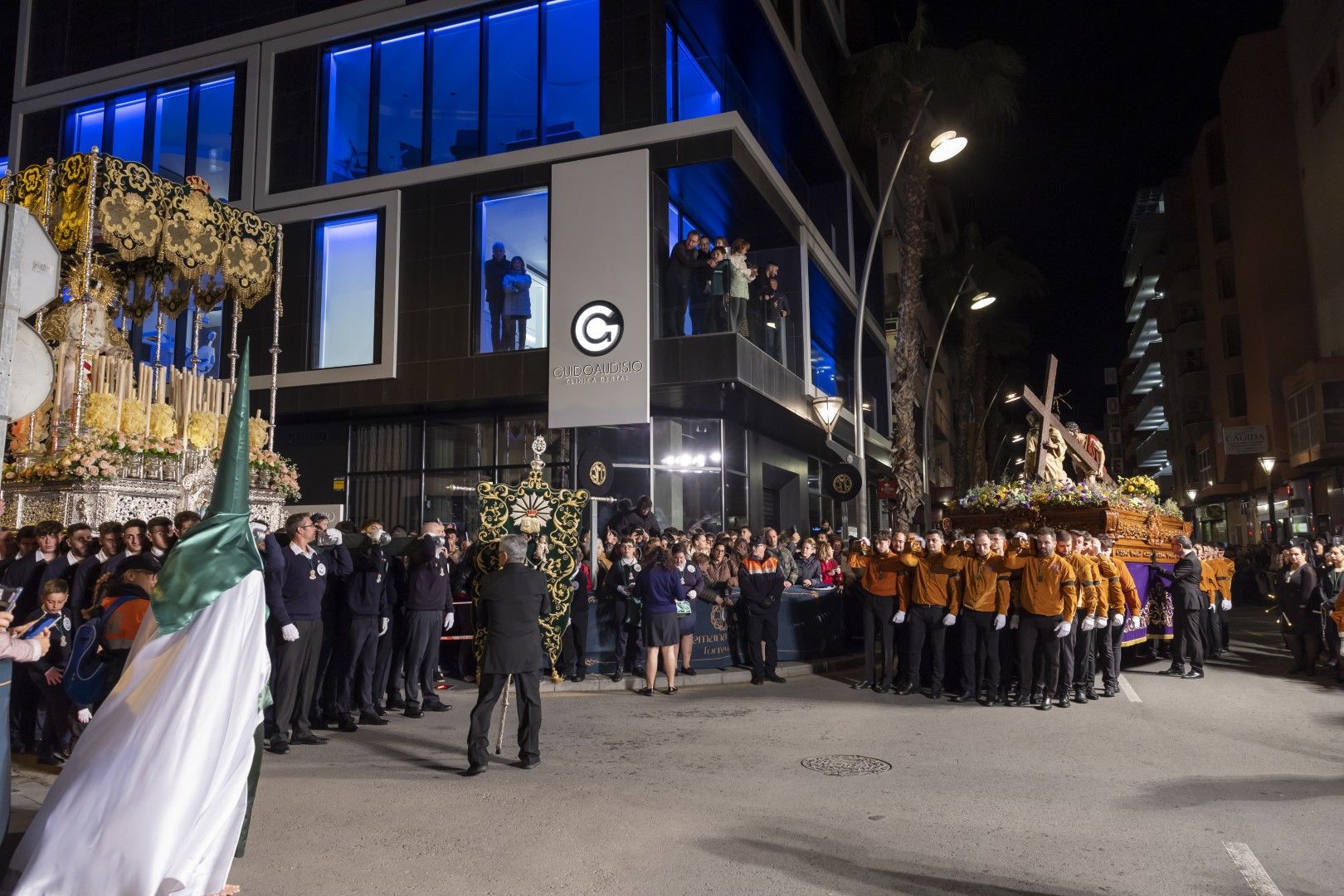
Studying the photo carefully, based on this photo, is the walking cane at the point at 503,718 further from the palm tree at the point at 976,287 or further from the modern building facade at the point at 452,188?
the palm tree at the point at 976,287

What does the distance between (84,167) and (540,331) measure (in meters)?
8.55

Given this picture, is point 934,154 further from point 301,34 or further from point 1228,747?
point 301,34

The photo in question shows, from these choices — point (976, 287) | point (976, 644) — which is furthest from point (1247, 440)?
point (976, 644)

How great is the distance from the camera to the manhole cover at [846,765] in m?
7.79

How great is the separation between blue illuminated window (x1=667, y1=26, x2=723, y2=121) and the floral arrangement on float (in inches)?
397

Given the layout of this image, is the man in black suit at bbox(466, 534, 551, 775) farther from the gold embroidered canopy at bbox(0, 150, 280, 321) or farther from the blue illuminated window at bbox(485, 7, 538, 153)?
the blue illuminated window at bbox(485, 7, 538, 153)

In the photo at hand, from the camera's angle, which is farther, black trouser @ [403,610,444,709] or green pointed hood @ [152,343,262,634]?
black trouser @ [403,610,444,709]

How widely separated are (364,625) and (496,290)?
11781 millimetres

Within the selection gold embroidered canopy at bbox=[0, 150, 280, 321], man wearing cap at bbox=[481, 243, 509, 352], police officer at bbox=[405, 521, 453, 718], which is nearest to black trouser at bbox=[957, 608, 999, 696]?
police officer at bbox=[405, 521, 453, 718]

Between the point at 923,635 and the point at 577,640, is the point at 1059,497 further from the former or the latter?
the point at 577,640

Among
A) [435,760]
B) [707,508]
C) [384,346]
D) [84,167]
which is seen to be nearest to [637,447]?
[707,508]

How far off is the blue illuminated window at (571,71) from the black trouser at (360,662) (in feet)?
43.0

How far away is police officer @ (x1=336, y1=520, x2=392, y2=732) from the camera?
997cm

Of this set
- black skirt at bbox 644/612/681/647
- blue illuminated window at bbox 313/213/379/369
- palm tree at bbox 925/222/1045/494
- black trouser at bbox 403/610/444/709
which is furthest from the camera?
palm tree at bbox 925/222/1045/494
